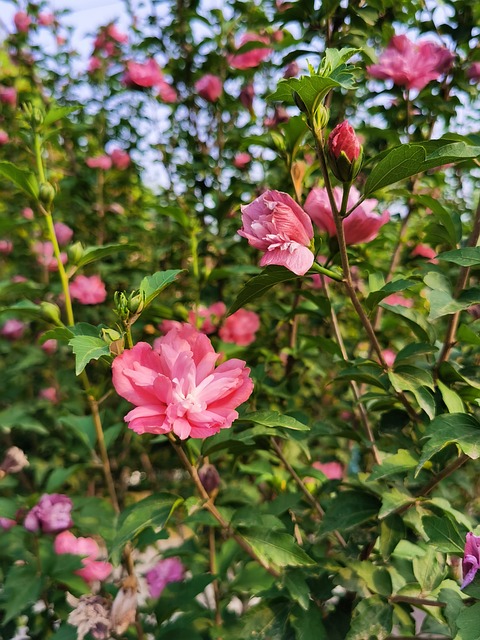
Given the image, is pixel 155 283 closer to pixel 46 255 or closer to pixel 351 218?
pixel 351 218

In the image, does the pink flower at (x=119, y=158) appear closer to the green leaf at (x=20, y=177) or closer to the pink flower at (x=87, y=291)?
the pink flower at (x=87, y=291)

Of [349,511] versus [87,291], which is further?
[87,291]

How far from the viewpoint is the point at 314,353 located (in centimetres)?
164

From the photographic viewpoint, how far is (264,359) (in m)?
1.58

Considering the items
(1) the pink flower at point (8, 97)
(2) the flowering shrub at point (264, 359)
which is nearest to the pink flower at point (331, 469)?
(2) the flowering shrub at point (264, 359)

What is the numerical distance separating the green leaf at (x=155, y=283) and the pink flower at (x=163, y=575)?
1.03 metres

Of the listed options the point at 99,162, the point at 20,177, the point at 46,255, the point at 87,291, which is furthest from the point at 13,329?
the point at 20,177

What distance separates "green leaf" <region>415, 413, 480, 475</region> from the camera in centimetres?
77

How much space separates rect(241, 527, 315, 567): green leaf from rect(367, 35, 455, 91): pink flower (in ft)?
3.50

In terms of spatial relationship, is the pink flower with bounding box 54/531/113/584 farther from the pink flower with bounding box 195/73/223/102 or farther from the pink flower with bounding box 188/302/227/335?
the pink flower with bounding box 195/73/223/102

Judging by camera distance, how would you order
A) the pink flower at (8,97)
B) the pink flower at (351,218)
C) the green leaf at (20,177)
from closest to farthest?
the pink flower at (351,218), the green leaf at (20,177), the pink flower at (8,97)

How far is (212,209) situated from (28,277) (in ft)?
3.52

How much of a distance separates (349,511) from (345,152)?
0.63 m

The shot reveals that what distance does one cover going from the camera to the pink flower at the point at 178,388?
0.75 m
